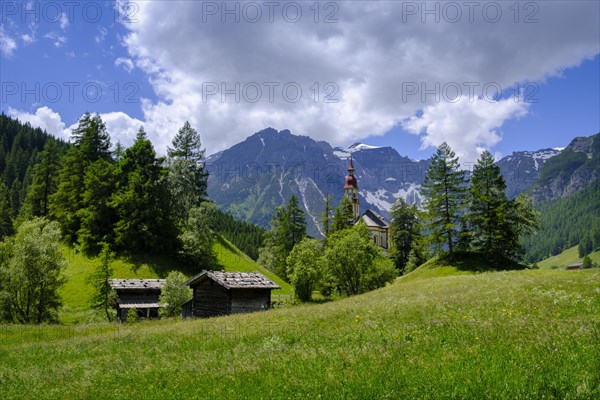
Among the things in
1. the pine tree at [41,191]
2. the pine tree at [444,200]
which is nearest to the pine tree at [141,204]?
the pine tree at [41,191]

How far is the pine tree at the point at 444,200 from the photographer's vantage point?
5878cm

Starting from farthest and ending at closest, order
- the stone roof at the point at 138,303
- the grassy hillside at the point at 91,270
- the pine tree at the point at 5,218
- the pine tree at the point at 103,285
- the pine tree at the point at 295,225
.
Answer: the pine tree at the point at 5,218, the pine tree at the point at 295,225, the stone roof at the point at 138,303, the grassy hillside at the point at 91,270, the pine tree at the point at 103,285

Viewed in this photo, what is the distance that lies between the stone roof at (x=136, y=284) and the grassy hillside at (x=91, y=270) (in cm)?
379

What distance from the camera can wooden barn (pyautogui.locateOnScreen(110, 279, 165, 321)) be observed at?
157ft

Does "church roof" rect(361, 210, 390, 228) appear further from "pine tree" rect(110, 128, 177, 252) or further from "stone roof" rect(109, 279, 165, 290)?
"stone roof" rect(109, 279, 165, 290)

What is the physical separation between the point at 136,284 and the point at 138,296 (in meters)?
1.47

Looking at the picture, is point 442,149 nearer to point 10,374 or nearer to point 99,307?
point 99,307

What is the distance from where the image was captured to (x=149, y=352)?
1544 cm

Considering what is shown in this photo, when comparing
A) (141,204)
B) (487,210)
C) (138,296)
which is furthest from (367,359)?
(141,204)

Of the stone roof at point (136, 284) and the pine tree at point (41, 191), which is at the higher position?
the pine tree at point (41, 191)

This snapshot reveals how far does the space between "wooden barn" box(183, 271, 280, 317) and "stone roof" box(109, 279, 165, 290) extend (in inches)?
464

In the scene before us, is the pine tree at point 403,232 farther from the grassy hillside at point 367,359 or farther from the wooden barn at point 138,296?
the grassy hillside at point 367,359

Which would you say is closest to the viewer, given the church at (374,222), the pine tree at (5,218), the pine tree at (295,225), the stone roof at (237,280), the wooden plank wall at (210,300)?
the stone roof at (237,280)

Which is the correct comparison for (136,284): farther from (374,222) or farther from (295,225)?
(374,222)
